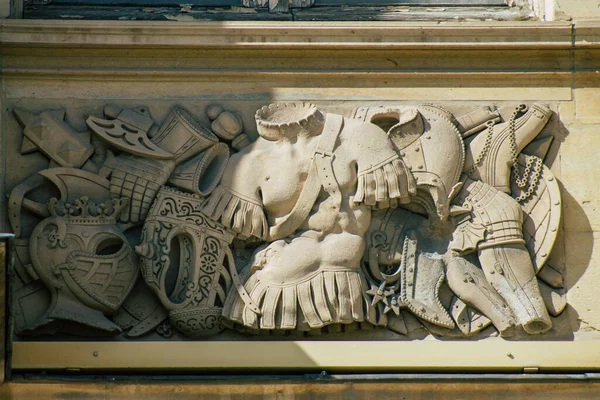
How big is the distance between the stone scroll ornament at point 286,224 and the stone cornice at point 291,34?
34cm

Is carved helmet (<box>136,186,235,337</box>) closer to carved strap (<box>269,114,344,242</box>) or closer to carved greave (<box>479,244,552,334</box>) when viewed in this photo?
carved strap (<box>269,114,344,242</box>)

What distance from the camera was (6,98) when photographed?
7793mm

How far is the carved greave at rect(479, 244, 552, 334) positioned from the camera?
24.6 ft

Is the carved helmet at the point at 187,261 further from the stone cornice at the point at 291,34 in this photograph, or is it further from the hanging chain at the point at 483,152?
the hanging chain at the point at 483,152

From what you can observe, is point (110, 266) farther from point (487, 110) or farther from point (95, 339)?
point (487, 110)

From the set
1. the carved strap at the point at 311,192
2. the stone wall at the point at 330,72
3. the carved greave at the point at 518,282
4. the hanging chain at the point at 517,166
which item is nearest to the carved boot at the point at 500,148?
the hanging chain at the point at 517,166

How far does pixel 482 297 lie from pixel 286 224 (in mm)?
1027

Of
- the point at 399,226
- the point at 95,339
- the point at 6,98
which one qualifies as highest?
the point at 6,98

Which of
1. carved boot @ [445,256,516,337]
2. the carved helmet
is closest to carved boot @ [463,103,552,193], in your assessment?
carved boot @ [445,256,516,337]

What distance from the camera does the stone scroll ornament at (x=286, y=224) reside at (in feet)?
24.5

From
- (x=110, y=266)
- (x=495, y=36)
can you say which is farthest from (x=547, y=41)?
(x=110, y=266)

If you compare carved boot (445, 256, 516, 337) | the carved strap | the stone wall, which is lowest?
carved boot (445, 256, 516, 337)

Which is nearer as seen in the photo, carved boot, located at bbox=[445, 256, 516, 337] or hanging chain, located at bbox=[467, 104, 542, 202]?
carved boot, located at bbox=[445, 256, 516, 337]

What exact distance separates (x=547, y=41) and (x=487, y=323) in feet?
4.86
